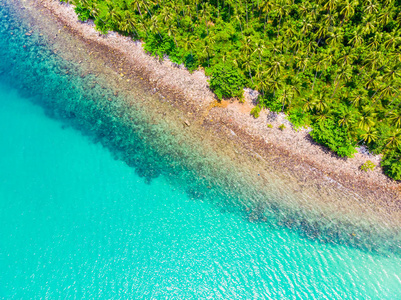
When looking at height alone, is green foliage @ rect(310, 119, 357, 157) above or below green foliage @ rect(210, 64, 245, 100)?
above

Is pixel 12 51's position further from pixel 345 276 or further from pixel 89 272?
pixel 345 276


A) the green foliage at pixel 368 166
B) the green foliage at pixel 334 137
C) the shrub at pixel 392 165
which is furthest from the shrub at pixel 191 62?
the shrub at pixel 392 165

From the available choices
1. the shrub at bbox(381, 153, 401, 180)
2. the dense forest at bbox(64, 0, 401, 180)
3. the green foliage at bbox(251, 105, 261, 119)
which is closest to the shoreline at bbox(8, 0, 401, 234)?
the green foliage at bbox(251, 105, 261, 119)

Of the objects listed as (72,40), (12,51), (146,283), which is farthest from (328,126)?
(12,51)

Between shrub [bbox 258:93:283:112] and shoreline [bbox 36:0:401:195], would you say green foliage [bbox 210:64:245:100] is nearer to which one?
shoreline [bbox 36:0:401:195]

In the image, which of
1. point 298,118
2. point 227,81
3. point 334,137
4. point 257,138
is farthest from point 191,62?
point 334,137
